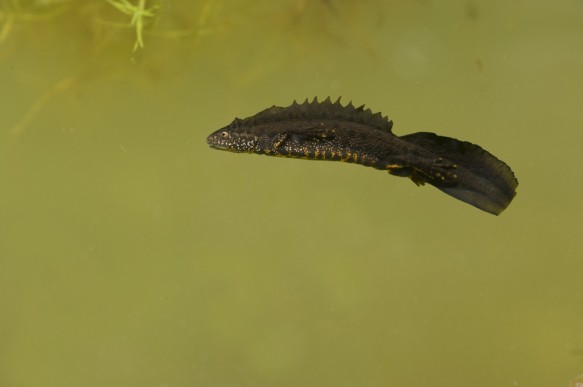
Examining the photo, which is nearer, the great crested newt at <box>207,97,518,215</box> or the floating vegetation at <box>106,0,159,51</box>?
the great crested newt at <box>207,97,518,215</box>

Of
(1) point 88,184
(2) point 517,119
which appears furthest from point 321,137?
(1) point 88,184

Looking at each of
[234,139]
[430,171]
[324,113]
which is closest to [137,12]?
[234,139]

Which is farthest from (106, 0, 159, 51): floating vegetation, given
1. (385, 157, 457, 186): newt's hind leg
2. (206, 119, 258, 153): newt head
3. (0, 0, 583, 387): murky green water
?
(385, 157, 457, 186): newt's hind leg

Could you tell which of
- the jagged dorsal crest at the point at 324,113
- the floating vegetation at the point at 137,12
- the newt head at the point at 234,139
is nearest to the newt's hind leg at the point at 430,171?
the jagged dorsal crest at the point at 324,113

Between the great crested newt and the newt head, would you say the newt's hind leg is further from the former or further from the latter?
the newt head

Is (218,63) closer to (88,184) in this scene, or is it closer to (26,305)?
(88,184)

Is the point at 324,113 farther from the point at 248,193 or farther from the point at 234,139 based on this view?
the point at 248,193
